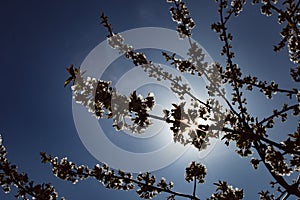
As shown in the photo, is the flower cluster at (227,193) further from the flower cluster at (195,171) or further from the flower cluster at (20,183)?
the flower cluster at (20,183)

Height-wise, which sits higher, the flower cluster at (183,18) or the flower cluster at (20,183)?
the flower cluster at (183,18)

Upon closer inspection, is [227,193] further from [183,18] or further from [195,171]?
[183,18]

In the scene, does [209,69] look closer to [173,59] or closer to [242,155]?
[173,59]

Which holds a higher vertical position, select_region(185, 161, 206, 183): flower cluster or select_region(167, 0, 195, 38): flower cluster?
select_region(167, 0, 195, 38): flower cluster

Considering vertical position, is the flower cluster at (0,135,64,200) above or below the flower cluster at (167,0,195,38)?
below

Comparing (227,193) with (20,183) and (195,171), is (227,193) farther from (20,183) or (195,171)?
(20,183)

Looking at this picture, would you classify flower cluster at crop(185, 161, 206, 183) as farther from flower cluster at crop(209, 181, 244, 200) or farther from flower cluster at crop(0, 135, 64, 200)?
flower cluster at crop(0, 135, 64, 200)

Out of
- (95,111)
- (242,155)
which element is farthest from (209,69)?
(95,111)

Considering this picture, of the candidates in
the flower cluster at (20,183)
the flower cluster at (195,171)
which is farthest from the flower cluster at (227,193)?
the flower cluster at (20,183)

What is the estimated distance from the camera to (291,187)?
16.2 ft

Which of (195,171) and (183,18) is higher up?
(183,18)

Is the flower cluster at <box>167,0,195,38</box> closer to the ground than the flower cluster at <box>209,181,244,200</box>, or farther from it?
farther from it

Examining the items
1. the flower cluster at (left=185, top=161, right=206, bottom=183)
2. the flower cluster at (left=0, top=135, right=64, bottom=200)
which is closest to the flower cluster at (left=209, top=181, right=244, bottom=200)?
the flower cluster at (left=185, top=161, right=206, bottom=183)

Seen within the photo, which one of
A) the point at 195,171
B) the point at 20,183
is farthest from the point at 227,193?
the point at 20,183
